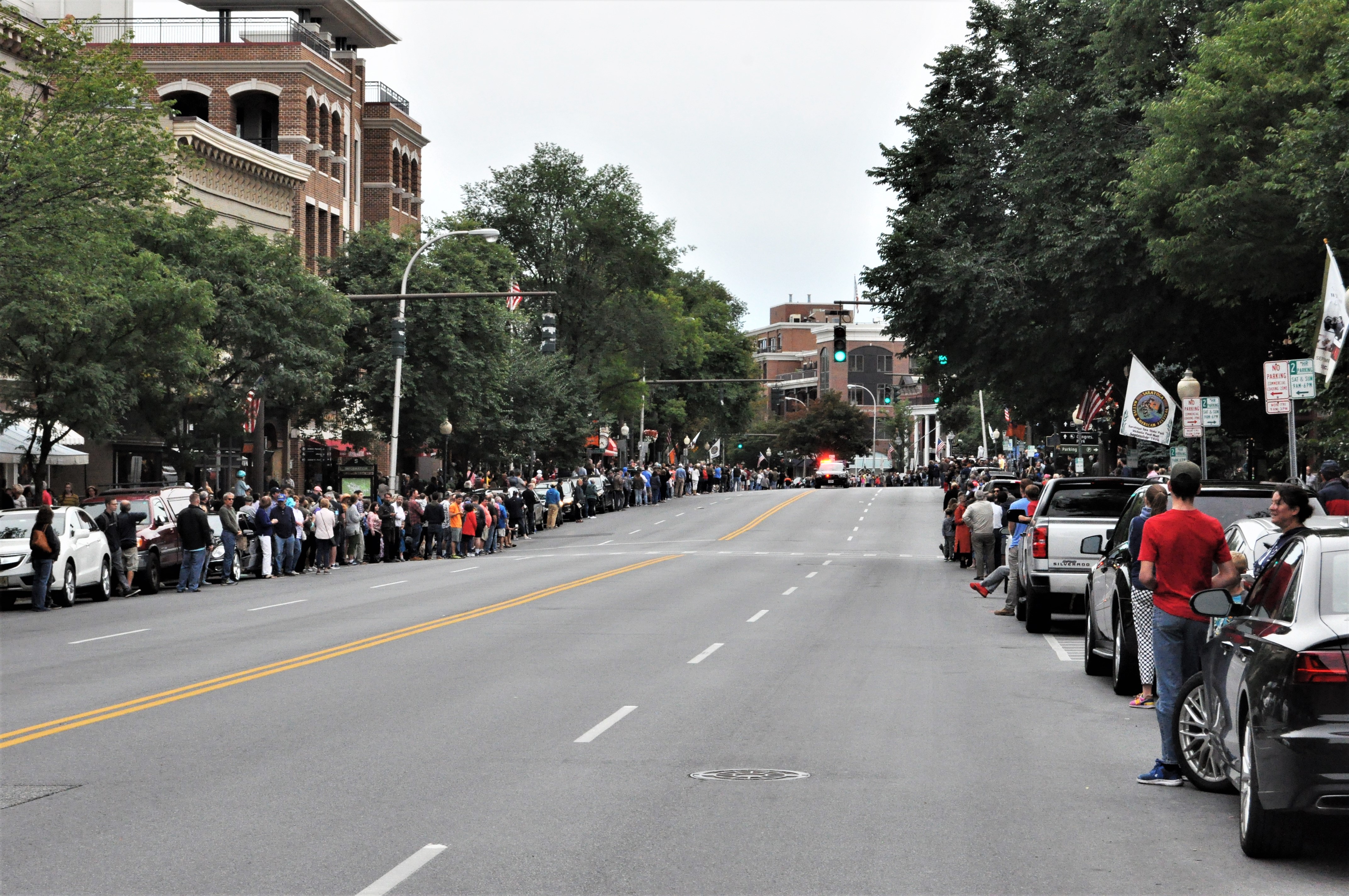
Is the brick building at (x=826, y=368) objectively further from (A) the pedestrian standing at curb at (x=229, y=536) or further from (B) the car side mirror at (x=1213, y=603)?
(B) the car side mirror at (x=1213, y=603)

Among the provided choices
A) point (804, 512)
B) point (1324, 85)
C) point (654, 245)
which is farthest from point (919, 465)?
point (1324, 85)

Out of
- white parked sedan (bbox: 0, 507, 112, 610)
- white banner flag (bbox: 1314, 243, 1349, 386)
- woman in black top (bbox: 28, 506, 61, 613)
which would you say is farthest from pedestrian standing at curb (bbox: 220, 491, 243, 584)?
white banner flag (bbox: 1314, 243, 1349, 386)

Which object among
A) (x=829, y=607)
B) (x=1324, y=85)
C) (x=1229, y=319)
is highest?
(x=1324, y=85)

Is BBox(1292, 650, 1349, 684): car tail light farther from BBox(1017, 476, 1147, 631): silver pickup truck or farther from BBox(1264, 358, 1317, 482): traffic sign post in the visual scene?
BBox(1264, 358, 1317, 482): traffic sign post

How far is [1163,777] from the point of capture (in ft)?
31.3

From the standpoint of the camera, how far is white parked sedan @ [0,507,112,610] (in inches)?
1006

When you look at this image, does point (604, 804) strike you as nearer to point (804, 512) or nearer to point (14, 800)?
point (14, 800)

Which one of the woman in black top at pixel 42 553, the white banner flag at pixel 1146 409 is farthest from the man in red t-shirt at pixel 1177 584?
the woman in black top at pixel 42 553

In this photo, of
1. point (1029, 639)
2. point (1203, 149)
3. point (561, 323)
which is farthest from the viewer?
point (561, 323)

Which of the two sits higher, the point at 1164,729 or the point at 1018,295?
the point at 1018,295

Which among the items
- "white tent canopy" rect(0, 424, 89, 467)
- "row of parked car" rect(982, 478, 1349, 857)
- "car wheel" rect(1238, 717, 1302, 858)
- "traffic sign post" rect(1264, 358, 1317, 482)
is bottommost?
"car wheel" rect(1238, 717, 1302, 858)

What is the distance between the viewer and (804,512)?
60.7 metres

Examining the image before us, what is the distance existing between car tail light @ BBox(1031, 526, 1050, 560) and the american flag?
1864 cm

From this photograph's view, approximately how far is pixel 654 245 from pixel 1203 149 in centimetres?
5379
